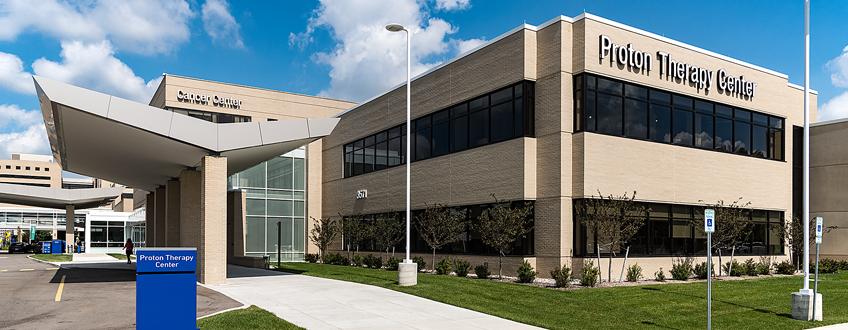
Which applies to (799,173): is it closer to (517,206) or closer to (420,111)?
(517,206)

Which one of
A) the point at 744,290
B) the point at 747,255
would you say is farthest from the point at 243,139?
the point at 747,255

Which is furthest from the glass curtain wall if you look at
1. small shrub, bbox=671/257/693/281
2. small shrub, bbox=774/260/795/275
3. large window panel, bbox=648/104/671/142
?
small shrub, bbox=774/260/795/275

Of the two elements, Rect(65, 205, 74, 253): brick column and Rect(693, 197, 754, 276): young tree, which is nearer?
Rect(693, 197, 754, 276): young tree

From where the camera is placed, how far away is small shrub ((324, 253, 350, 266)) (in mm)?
34938

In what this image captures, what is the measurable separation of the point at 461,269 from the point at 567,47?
9798mm

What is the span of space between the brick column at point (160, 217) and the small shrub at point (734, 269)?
99.2 feet

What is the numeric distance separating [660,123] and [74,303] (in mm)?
21673

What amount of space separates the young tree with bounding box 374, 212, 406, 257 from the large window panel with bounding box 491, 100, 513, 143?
866 cm

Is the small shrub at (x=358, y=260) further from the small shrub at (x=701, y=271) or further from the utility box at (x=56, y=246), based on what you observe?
the utility box at (x=56, y=246)

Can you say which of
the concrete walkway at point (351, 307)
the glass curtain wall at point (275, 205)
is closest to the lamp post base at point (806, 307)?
the concrete walkway at point (351, 307)

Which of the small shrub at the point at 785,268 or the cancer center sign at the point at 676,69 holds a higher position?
the cancer center sign at the point at 676,69

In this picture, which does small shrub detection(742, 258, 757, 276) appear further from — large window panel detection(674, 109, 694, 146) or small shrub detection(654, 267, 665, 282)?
large window panel detection(674, 109, 694, 146)

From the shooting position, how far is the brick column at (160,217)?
119ft

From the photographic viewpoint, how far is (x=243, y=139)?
2109 centimetres
